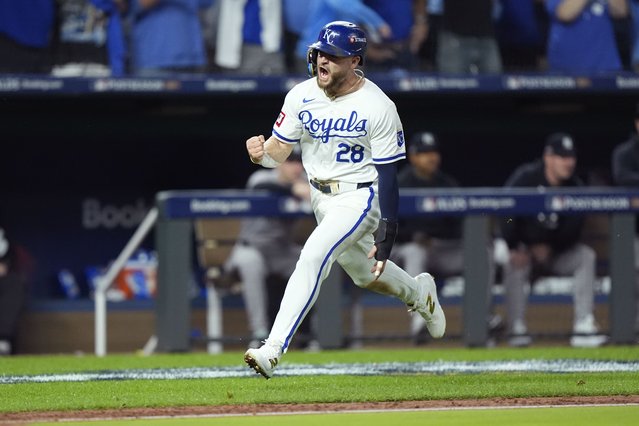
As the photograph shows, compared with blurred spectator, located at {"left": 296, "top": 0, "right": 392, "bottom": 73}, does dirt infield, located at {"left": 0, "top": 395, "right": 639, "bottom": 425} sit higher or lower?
lower

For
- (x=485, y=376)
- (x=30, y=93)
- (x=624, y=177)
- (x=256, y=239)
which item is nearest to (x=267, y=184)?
(x=256, y=239)

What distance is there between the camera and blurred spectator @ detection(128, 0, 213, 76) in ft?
36.9

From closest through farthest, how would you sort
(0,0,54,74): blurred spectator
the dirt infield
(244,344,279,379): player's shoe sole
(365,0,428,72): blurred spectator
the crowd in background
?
the dirt infield < (244,344,279,379): player's shoe sole < (0,0,54,74): blurred spectator < the crowd in background < (365,0,428,72): blurred spectator

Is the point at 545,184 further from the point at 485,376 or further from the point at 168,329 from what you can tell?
the point at 485,376

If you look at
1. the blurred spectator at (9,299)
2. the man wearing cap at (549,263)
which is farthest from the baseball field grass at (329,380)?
the blurred spectator at (9,299)

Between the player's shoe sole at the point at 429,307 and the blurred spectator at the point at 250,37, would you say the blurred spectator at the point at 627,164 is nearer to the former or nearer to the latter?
the blurred spectator at the point at 250,37

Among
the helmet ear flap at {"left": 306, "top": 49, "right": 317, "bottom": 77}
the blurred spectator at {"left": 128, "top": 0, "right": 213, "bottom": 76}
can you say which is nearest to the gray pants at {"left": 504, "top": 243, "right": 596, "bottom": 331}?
the blurred spectator at {"left": 128, "top": 0, "right": 213, "bottom": 76}

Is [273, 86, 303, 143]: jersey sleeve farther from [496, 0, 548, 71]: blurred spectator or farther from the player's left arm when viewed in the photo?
[496, 0, 548, 71]: blurred spectator

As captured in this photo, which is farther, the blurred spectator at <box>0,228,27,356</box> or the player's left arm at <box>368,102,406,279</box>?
the blurred spectator at <box>0,228,27,356</box>

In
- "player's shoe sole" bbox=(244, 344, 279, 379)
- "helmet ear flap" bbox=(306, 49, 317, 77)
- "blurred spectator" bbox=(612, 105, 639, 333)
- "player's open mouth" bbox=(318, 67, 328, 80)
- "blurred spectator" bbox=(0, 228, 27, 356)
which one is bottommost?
"blurred spectator" bbox=(0, 228, 27, 356)

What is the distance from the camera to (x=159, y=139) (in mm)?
12992

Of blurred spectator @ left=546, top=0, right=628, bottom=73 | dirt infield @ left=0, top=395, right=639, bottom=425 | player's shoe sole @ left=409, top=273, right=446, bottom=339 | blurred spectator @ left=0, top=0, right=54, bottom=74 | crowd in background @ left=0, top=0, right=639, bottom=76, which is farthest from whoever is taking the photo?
blurred spectator @ left=546, top=0, right=628, bottom=73

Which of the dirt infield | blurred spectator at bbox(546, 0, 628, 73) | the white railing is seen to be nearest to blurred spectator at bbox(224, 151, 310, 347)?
the white railing

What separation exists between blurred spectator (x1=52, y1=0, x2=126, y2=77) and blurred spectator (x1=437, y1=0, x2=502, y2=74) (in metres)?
2.67
